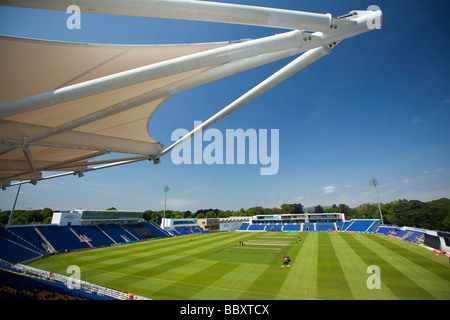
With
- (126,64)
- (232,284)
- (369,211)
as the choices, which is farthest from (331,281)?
(369,211)

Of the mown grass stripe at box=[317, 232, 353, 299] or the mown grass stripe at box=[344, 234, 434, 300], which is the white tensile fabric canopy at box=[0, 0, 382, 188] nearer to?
the mown grass stripe at box=[317, 232, 353, 299]

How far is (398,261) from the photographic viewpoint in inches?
877

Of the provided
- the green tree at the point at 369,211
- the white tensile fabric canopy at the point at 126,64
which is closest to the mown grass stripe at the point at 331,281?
the white tensile fabric canopy at the point at 126,64

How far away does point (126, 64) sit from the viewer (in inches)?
226

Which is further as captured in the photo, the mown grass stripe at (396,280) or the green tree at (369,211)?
the green tree at (369,211)

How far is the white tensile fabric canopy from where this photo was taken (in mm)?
3344

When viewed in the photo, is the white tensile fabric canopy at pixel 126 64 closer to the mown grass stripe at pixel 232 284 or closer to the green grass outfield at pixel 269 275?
the mown grass stripe at pixel 232 284

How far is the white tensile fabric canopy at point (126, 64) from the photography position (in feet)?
11.0

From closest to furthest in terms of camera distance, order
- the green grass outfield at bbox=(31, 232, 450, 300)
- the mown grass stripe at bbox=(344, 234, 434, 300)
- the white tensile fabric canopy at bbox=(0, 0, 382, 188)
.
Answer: the white tensile fabric canopy at bbox=(0, 0, 382, 188)
the mown grass stripe at bbox=(344, 234, 434, 300)
the green grass outfield at bbox=(31, 232, 450, 300)

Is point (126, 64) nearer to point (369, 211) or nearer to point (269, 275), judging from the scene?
point (269, 275)

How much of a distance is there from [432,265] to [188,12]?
2972 centimetres

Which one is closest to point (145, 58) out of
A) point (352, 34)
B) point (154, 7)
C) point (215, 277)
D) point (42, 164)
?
point (154, 7)

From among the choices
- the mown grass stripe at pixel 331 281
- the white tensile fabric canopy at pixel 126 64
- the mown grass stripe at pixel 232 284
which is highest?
the white tensile fabric canopy at pixel 126 64

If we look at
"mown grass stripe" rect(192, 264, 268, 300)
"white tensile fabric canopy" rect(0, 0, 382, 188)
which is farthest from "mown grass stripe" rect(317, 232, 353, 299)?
"white tensile fabric canopy" rect(0, 0, 382, 188)
